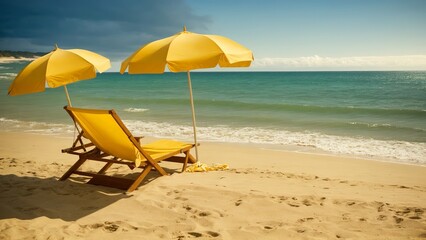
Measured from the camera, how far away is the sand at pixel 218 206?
3.30 m

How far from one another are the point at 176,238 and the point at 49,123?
12.6 metres

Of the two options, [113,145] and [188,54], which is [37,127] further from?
[188,54]

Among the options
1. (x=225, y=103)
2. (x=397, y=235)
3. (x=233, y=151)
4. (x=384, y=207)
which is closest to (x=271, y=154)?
(x=233, y=151)

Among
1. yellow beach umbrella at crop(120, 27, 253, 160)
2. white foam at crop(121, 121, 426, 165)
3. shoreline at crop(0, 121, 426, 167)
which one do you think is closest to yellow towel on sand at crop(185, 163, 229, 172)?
yellow beach umbrella at crop(120, 27, 253, 160)

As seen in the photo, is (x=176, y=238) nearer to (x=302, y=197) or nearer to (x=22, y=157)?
(x=302, y=197)

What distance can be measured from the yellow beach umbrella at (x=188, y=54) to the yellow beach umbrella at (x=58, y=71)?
1.62 ft

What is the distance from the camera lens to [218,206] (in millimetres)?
4016

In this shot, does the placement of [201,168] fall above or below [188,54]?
below

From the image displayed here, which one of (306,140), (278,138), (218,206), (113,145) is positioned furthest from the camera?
(278,138)

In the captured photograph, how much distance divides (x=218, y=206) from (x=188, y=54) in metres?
2.24

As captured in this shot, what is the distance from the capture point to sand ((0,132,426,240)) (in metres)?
3.30

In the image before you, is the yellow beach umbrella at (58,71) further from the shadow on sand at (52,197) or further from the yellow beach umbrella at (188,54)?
the shadow on sand at (52,197)

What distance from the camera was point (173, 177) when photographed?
523 cm

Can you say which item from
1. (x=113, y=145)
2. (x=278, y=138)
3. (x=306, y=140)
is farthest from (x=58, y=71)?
(x=306, y=140)
